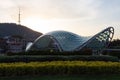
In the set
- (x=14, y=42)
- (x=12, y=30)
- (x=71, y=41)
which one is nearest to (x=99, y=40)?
(x=71, y=41)

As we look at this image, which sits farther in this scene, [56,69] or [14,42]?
[14,42]

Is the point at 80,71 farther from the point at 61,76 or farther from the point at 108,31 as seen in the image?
the point at 108,31

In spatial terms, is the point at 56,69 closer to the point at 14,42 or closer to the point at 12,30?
the point at 14,42

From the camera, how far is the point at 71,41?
2256 inches

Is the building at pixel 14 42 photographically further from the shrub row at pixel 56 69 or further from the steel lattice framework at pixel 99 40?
the shrub row at pixel 56 69

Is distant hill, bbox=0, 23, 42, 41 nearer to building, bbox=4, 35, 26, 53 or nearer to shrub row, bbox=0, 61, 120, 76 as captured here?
building, bbox=4, 35, 26, 53

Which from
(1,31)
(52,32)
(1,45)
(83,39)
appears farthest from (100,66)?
(1,31)

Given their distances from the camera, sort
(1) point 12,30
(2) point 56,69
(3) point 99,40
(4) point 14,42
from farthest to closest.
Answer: (1) point 12,30
(4) point 14,42
(3) point 99,40
(2) point 56,69

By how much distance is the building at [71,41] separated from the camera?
5381cm

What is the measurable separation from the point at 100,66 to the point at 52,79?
9.02ft

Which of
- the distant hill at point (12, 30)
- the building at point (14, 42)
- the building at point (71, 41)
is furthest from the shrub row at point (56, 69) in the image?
the distant hill at point (12, 30)

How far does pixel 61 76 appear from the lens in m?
15.4

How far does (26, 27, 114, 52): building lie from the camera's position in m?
53.8

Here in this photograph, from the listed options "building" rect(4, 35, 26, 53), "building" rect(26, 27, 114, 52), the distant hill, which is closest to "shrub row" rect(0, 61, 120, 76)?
"building" rect(26, 27, 114, 52)
